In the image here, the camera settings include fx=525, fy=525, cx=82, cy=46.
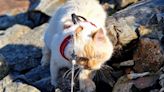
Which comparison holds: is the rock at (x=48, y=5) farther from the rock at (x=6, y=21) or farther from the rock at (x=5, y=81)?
the rock at (x=5, y=81)

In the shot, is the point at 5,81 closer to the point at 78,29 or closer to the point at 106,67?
the point at 106,67

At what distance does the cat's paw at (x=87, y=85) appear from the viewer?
7781mm

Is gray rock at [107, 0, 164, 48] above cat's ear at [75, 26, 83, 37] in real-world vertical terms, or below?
below

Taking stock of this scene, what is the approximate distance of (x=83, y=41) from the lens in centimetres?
707

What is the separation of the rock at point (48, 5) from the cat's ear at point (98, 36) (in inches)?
274

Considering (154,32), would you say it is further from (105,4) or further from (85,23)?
(105,4)

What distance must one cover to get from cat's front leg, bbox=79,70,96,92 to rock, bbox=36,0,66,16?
651 centimetres

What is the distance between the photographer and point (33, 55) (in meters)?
10.8

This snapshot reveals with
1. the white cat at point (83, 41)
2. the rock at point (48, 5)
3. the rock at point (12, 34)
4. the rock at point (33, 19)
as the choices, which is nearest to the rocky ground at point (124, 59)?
the white cat at point (83, 41)

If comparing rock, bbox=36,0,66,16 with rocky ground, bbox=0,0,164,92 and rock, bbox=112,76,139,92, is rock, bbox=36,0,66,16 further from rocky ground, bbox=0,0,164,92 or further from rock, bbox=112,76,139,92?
rock, bbox=112,76,139,92

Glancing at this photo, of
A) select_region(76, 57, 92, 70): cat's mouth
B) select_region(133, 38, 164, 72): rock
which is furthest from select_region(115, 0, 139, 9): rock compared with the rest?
select_region(76, 57, 92, 70): cat's mouth

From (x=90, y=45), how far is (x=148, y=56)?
3.47 feet

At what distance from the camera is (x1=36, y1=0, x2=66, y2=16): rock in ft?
46.9

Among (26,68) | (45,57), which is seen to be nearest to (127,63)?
(45,57)
